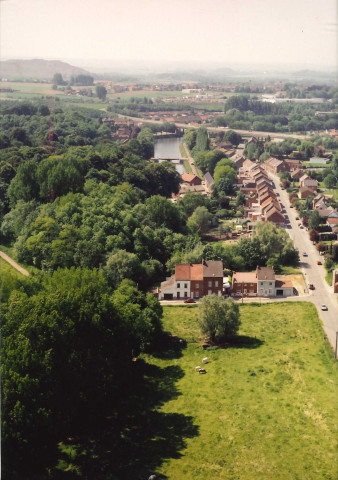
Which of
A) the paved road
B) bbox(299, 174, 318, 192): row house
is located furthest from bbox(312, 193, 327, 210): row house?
bbox(299, 174, 318, 192): row house

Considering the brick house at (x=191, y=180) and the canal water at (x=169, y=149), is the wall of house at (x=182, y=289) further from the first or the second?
the canal water at (x=169, y=149)

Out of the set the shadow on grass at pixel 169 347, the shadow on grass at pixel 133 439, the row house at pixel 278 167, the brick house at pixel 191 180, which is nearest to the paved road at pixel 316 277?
the shadow on grass at pixel 169 347

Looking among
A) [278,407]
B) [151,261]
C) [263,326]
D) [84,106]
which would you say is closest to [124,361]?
[278,407]

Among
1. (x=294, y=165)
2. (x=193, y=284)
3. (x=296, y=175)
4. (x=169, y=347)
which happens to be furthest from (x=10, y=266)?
(x=294, y=165)

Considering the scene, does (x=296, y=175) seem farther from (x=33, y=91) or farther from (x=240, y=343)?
(x=240, y=343)

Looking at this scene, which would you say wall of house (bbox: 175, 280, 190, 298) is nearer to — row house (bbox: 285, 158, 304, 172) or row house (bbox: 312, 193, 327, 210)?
row house (bbox: 312, 193, 327, 210)

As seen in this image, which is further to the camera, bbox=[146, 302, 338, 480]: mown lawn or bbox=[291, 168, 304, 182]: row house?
bbox=[291, 168, 304, 182]: row house

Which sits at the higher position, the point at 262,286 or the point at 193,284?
the point at 193,284
